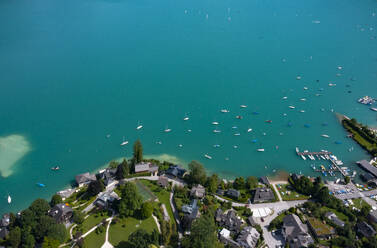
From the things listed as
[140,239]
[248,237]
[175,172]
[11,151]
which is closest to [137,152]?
[175,172]

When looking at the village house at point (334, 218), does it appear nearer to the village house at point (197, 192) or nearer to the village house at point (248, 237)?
the village house at point (248, 237)

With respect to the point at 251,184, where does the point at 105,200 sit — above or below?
below

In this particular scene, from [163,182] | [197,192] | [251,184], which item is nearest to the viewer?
[197,192]

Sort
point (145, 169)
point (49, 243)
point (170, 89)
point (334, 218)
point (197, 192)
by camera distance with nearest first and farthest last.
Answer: point (49, 243) < point (334, 218) < point (197, 192) < point (145, 169) < point (170, 89)

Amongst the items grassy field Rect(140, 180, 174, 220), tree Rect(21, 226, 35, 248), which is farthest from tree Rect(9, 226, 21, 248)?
grassy field Rect(140, 180, 174, 220)

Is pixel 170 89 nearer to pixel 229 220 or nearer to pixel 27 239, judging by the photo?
pixel 229 220

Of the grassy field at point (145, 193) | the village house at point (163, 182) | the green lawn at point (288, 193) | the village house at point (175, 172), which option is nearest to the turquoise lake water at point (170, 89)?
the green lawn at point (288, 193)

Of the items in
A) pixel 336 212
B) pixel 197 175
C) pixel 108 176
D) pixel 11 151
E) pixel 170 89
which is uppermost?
pixel 170 89
